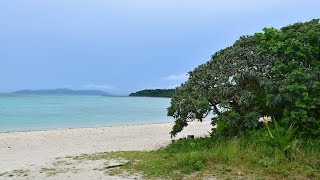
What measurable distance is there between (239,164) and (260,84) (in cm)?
341

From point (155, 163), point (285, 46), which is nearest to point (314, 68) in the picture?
point (285, 46)

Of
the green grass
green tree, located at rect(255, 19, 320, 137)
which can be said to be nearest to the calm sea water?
the green grass

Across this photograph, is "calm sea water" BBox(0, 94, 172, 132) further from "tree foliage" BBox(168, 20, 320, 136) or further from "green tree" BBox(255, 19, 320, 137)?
"green tree" BBox(255, 19, 320, 137)

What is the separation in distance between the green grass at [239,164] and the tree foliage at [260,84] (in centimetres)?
118

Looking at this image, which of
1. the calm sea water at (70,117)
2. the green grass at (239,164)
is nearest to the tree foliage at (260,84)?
the green grass at (239,164)

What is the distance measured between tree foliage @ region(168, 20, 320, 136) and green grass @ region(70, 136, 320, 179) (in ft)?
3.86

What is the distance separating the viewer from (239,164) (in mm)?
9719

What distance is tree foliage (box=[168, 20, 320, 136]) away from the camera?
36.7 feet

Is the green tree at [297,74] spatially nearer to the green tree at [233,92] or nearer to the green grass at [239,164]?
the green tree at [233,92]

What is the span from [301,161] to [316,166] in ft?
1.19

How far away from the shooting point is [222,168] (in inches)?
372

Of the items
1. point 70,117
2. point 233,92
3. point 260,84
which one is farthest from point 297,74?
point 70,117

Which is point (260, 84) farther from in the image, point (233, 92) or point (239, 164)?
point (239, 164)

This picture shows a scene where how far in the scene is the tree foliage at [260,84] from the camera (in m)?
11.2
